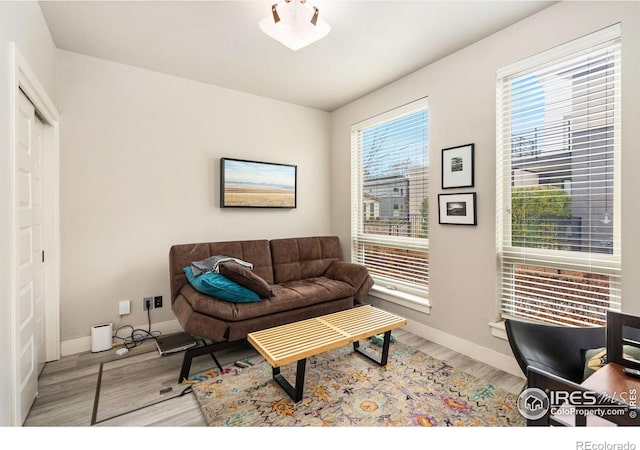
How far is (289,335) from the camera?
215 centimetres

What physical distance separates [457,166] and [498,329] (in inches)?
56.2

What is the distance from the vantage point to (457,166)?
107 inches

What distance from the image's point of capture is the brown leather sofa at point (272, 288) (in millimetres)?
2391

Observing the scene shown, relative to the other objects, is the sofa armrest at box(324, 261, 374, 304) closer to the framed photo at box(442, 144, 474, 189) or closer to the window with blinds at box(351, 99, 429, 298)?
the window with blinds at box(351, 99, 429, 298)

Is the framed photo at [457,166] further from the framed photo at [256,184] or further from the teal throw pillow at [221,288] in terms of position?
the teal throw pillow at [221,288]

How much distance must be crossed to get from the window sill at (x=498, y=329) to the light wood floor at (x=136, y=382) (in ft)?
0.89

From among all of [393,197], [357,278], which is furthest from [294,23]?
[357,278]

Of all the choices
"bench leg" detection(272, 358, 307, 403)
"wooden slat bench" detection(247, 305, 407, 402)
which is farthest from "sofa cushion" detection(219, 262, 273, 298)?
"bench leg" detection(272, 358, 307, 403)

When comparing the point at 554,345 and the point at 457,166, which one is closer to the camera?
the point at 554,345

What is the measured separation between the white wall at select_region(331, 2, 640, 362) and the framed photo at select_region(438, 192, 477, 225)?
6cm

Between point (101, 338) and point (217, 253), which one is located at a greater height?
point (217, 253)

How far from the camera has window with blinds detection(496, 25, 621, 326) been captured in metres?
1.92

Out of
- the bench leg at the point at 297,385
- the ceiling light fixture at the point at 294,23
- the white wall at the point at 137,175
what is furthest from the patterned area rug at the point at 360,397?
the ceiling light fixture at the point at 294,23

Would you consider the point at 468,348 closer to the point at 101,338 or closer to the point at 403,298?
the point at 403,298
